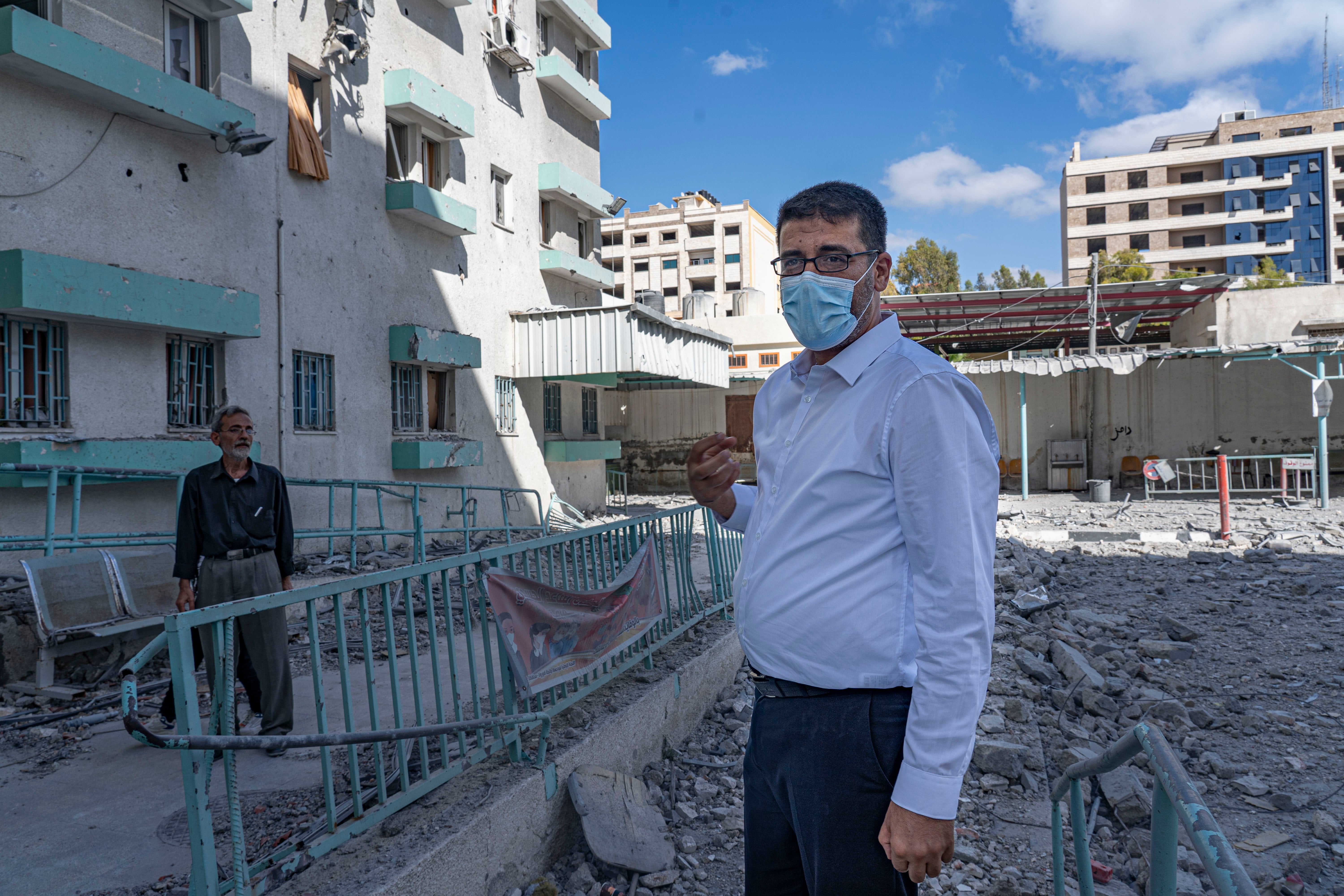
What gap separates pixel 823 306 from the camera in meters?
1.85

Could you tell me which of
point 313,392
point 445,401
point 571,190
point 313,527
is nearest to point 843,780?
point 313,527

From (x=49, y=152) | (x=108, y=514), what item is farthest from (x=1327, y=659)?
(x=49, y=152)

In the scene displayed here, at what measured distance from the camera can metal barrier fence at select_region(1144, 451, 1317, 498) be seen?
17.7 meters

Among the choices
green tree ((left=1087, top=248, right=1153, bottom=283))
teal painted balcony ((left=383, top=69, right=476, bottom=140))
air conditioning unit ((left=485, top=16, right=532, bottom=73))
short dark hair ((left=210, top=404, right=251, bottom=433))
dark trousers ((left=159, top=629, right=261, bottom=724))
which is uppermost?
green tree ((left=1087, top=248, right=1153, bottom=283))

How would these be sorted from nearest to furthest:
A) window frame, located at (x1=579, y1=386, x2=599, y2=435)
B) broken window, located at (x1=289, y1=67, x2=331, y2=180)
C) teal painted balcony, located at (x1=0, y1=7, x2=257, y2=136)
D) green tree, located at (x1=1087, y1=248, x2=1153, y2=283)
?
teal painted balcony, located at (x1=0, y1=7, x2=257, y2=136) → broken window, located at (x1=289, y1=67, x2=331, y2=180) → window frame, located at (x1=579, y1=386, x2=599, y2=435) → green tree, located at (x1=1087, y1=248, x2=1153, y2=283)

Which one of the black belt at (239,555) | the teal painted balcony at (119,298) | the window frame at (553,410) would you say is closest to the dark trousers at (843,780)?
the black belt at (239,555)

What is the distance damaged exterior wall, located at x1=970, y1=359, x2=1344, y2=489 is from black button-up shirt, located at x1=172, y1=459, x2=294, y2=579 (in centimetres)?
1826

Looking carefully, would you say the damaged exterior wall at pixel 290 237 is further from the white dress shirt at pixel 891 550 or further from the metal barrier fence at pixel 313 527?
the white dress shirt at pixel 891 550

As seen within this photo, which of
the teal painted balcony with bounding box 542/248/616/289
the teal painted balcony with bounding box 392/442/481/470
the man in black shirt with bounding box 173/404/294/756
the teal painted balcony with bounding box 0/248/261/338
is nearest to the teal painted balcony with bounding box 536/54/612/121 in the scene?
the teal painted balcony with bounding box 542/248/616/289

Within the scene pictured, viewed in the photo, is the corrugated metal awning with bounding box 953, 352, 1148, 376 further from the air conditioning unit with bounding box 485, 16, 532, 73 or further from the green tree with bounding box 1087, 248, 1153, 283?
the green tree with bounding box 1087, 248, 1153, 283

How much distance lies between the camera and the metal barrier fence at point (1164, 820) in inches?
50.6

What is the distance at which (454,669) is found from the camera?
352 centimetres

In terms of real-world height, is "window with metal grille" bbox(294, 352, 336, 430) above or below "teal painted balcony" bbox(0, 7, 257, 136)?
below

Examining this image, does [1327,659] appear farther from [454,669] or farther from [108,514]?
[108,514]
